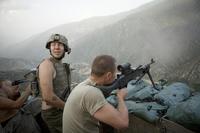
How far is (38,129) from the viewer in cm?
409

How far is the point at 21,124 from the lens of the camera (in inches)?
156

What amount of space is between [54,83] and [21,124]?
822mm

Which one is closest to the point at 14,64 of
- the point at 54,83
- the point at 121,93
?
the point at 54,83

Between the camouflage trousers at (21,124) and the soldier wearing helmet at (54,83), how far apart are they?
1.23ft

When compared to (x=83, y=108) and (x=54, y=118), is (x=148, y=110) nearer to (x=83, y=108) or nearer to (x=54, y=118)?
(x=54, y=118)

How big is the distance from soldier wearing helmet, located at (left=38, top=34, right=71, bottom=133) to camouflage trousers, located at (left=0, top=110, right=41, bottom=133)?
38cm

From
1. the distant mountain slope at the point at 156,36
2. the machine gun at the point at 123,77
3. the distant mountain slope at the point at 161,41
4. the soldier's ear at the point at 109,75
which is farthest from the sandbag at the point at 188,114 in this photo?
the distant mountain slope at the point at 156,36

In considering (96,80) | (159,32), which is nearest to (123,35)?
(159,32)

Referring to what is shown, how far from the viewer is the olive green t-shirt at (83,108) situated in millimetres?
2441

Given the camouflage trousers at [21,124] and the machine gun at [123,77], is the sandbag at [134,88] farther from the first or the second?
the camouflage trousers at [21,124]

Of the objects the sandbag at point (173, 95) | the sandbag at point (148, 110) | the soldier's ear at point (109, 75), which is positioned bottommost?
the sandbag at point (148, 110)

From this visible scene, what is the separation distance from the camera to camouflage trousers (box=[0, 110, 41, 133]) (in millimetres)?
3832

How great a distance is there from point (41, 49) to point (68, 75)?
3477cm

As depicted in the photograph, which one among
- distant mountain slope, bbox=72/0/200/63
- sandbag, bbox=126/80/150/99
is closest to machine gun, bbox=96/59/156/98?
sandbag, bbox=126/80/150/99
